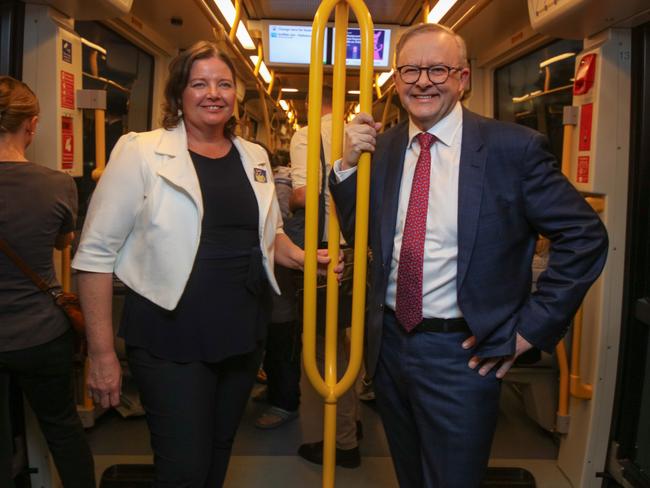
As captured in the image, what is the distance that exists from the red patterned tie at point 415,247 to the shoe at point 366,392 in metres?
2.50

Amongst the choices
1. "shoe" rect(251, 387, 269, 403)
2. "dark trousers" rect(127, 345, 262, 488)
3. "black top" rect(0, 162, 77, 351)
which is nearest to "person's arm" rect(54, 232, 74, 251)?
"black top" rect(0, 162, 77, 351)

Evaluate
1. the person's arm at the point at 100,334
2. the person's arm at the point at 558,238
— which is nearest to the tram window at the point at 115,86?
the person's arm at the point at 100,334

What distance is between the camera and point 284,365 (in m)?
3.86

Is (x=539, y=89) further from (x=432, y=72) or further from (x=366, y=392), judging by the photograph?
(x=432, y=72)

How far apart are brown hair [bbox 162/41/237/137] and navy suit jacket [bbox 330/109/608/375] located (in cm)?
60

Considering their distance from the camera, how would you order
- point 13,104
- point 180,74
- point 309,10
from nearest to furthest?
point 180,74 → point 13,104 → point 309,10

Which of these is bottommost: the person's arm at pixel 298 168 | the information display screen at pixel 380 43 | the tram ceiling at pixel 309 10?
the person's arm at pixel 298 168

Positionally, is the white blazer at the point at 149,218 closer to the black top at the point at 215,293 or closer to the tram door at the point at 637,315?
the black top at the point at 215,293

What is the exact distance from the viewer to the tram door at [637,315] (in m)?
2.59

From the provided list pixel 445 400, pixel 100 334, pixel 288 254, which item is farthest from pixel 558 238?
pixel 100 334

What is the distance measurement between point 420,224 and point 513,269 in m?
0.30

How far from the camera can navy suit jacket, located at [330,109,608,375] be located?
5.34 feet

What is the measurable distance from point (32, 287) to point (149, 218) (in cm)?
75

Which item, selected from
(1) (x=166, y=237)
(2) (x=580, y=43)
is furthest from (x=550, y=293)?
(2) (x=580, y=43)
